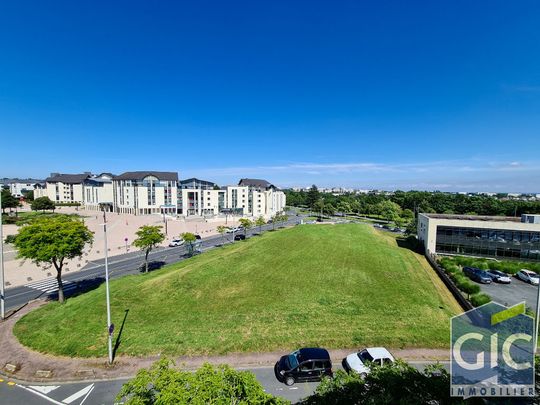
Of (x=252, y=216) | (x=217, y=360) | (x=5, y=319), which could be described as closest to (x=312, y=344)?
(x=217, y=360)

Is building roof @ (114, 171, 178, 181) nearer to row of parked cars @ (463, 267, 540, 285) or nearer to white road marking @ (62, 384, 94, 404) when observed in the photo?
white road marking @ (62, 384, 94, 404)

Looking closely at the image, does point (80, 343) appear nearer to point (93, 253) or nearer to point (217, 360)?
point (217, 360)

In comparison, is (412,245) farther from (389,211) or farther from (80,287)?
(389,211)

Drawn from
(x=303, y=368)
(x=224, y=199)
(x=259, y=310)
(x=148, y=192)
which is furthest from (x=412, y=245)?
(x=148, y=192)

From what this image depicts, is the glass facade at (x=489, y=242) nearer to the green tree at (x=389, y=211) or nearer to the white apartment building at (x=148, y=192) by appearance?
the green tree at (x=389, y=211)

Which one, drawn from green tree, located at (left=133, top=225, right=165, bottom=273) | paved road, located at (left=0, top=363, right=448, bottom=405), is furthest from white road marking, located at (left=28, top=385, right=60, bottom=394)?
green tree, located at (left=133, top=225, right=165, bottom=273)

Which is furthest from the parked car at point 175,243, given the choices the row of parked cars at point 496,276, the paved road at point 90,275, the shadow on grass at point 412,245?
the row of parked cars at point 496,276
